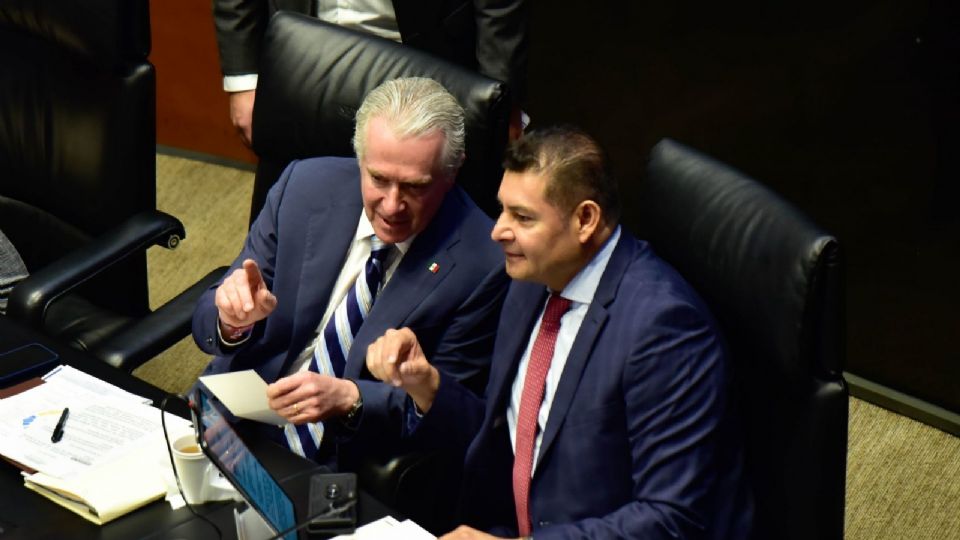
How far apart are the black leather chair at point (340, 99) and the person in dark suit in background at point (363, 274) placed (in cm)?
8

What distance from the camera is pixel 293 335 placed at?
2.53 meters

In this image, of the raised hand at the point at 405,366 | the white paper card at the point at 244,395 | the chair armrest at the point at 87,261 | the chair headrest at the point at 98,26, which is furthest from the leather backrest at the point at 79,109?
the raised hand at the point at 405,366

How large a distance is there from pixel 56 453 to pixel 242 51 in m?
1.53

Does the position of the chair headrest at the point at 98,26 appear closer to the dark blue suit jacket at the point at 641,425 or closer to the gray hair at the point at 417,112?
the gray hair at the point at 417,112

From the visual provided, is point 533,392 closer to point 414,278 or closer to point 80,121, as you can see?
point 414,278

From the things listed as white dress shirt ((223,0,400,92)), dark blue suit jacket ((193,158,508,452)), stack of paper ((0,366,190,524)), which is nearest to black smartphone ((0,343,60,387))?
stack of paper ((0,366,190,524))

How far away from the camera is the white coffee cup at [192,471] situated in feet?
6.51

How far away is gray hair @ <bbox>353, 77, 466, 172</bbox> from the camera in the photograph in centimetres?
235

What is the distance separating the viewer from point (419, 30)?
3.14 meters

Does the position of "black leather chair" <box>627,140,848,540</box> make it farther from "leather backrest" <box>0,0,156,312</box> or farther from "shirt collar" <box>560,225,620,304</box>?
"leather backrest" <box>0,0,156,312</box>

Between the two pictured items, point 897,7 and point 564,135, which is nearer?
point 564,135

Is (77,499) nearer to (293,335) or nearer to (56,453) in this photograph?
(56,453)

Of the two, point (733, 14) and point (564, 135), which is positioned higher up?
point (564, 135)

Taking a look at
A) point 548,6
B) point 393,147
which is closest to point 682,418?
point 393,147
